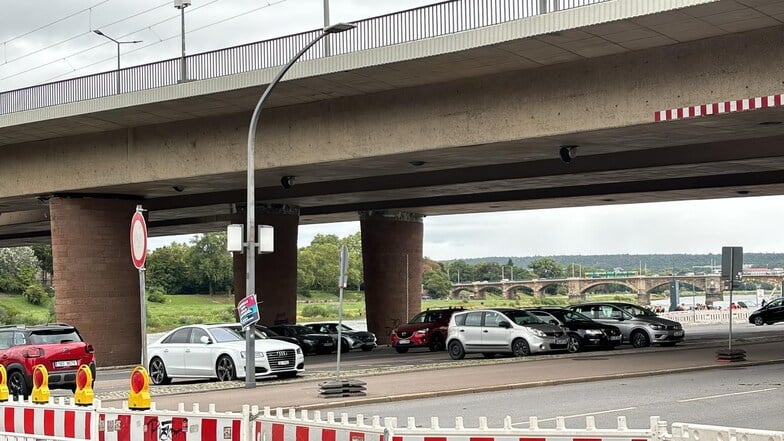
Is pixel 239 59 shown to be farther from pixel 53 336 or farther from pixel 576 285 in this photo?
pixel 576 285

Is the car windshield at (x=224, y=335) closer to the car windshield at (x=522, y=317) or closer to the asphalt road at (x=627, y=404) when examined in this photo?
the asphalt road at (x=627, y=404)

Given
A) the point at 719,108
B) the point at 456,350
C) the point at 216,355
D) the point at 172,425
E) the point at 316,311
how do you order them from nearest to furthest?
the point at 172,425, the point at 719,108, the point at 216,355, the point at 456,350, the point at 316,311

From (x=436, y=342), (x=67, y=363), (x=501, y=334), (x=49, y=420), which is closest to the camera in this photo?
(x=49, y=420)

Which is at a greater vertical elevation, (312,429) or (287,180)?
(287,180)

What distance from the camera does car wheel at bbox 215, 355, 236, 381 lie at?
2552 centimetres

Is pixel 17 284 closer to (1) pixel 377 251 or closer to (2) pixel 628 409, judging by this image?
(1) pixel 377 251

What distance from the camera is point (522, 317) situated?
107 ft

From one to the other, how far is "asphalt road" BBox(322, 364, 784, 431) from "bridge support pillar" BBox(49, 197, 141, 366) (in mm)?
21099

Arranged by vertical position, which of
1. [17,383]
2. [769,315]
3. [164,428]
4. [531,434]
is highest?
[531,434]

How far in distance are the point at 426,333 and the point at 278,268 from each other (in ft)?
31.4

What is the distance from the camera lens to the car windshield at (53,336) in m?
24.6

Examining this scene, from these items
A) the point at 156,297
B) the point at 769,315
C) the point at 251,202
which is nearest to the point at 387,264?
the point at 769,315

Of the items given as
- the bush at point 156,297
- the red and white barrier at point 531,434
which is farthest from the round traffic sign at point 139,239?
the bush at point 156,297

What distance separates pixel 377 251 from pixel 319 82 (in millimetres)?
26842
